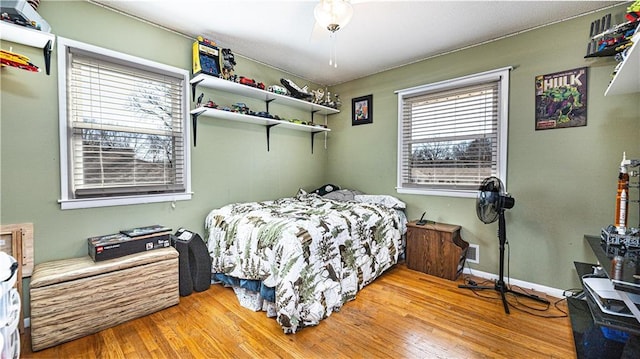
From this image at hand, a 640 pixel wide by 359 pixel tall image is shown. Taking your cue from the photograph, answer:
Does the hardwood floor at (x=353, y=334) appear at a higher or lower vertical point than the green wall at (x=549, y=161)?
lower

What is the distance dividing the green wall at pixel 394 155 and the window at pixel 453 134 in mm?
97

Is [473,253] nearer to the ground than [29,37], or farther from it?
nearer to the ground

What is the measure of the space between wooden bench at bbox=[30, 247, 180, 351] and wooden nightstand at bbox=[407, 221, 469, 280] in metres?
2.34

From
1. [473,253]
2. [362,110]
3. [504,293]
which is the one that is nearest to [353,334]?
[504,293]

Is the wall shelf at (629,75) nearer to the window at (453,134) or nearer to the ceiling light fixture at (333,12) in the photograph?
the window at (453,134)

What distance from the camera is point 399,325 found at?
1879 mm

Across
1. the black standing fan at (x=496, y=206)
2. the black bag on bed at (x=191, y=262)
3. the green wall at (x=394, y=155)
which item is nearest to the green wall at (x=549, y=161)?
the green wall at (x=394, y=155)

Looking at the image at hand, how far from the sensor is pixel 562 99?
7.46ft

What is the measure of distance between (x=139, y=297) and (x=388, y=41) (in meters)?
3.16

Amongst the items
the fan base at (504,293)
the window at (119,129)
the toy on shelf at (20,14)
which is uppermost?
the toy on shelf at (20,14)

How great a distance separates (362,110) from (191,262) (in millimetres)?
2786

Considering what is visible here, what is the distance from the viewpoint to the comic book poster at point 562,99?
7.20 ft

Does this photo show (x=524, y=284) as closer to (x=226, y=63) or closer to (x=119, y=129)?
(x=226, y=63)

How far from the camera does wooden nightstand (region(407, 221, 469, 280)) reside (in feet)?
8.64
